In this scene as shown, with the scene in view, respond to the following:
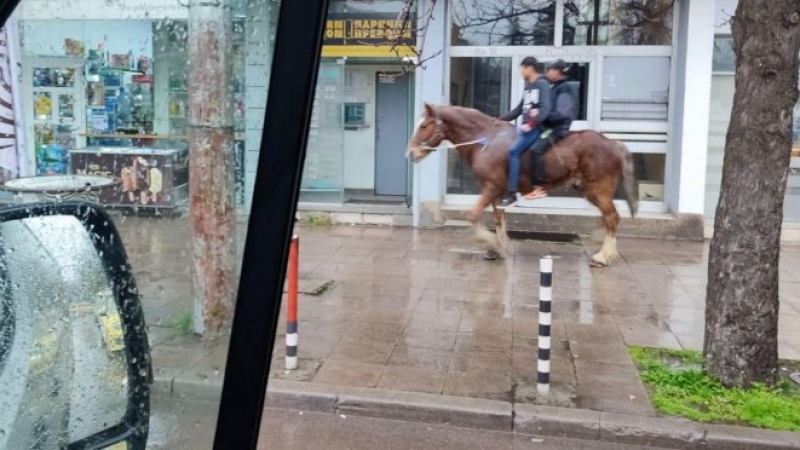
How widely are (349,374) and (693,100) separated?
7.96 metres

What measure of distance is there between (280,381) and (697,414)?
2.84 metres

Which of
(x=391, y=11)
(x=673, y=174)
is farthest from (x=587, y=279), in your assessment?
(x=391, y=11)

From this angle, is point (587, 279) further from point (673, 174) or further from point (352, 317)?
point (673, 174)

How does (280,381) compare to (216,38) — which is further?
(280,381)

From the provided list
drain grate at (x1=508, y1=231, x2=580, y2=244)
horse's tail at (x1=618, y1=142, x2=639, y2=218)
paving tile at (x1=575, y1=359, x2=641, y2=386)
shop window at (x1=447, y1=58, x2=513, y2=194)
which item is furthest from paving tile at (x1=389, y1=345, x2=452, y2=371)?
shop window at (x1=447, y1=58, x2=513, y2=194)

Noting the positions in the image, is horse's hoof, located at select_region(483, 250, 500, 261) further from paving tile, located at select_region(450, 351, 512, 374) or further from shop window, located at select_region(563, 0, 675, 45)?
shop window, located at select_region(563, 0, 675, 45)

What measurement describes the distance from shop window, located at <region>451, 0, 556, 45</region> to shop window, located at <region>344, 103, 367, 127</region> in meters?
2.29

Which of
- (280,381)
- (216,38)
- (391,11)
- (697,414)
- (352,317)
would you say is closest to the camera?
(216,38)

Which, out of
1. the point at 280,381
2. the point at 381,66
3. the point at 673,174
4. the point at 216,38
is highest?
the point at 381,66

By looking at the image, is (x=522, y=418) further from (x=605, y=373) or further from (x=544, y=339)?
(x=605, y=373)

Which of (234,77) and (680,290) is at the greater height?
(234,77)

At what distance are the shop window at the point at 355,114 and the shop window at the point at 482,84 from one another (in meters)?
2.04

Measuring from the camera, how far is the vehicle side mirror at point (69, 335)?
1438 mm

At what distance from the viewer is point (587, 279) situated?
28.7 ft
